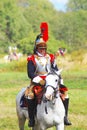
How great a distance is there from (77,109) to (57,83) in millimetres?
6398

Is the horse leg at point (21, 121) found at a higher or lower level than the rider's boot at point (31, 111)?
lower

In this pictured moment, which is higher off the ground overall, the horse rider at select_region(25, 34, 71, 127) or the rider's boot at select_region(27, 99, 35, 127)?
the horse rider at select_region(25, 34, 71, 127)

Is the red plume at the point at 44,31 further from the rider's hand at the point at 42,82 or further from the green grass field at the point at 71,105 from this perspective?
the green grass field at the point at 71,105

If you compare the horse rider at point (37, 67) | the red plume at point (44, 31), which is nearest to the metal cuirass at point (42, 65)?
the horse rider at point (37, 67)

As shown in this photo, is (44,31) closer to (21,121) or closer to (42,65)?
(42,65)

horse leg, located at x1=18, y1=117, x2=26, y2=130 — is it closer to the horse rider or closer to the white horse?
the horse rider

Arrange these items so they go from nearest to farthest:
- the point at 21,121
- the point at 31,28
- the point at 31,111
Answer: the point at 31,111 < the point at 21,121 < the point at 31,28

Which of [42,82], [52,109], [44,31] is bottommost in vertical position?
[52,109]

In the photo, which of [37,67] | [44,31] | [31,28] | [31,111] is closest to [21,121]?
[31,111]

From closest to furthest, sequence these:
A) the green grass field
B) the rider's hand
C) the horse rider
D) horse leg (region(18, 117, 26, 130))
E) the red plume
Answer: the rider's hand → the horse rider → the red plume → horse leg (region(18, 117, 26, 130)) → the green grass field

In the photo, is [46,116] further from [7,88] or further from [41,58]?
[7,88]

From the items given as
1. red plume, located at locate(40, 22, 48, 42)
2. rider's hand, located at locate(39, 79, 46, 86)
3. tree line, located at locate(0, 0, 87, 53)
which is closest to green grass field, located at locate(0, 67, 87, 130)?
red plume, located at locate(40, 22, 48, 42)

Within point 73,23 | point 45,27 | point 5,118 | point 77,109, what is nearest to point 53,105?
point 45,27

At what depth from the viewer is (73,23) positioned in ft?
258
